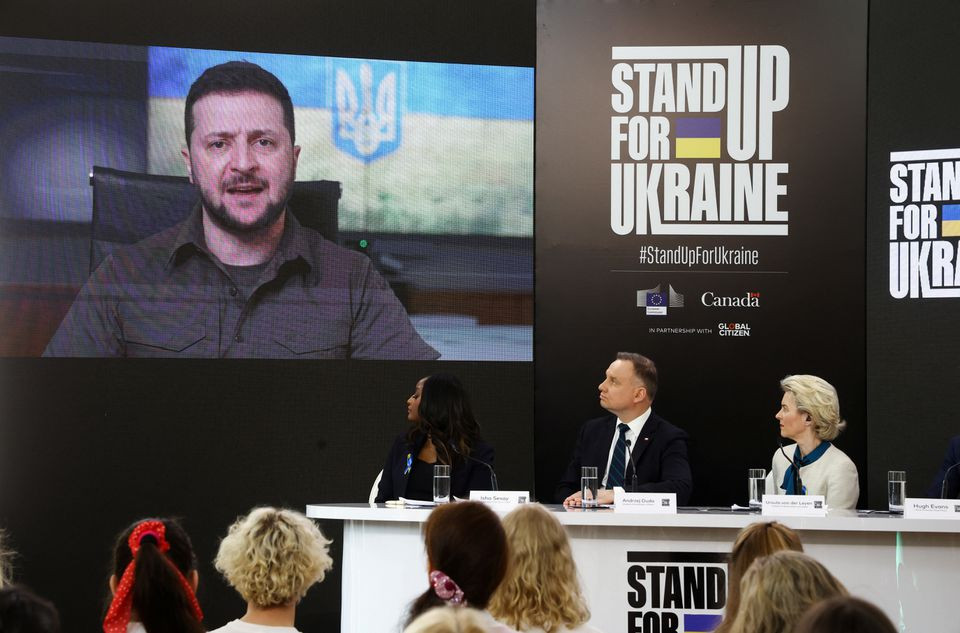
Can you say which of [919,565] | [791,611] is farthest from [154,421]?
[791,611]

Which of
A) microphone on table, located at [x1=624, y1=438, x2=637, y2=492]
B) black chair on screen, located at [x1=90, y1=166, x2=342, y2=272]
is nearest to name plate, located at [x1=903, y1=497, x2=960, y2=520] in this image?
microphone on table, located at [x1=624, y1=438, x2=637, y2=492]

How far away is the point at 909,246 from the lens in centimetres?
585

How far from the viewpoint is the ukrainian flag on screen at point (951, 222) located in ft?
19.0

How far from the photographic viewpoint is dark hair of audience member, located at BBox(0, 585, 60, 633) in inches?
67.8

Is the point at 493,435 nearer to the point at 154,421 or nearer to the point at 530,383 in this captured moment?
the point at 530,383

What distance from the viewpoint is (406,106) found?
612 cm

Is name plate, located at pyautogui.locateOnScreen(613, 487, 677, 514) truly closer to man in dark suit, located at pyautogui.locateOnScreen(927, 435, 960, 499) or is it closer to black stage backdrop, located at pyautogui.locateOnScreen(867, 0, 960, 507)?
man in dark suit, located at pyautogui.locateOnScreen(927, 435, 960, 499)

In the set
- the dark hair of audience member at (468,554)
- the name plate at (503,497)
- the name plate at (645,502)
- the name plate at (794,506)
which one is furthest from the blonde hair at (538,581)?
the name plate at (794,506)

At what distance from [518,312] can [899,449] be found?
2.15 m

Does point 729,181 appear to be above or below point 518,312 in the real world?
above

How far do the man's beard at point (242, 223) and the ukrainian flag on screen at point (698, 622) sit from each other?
3.22m

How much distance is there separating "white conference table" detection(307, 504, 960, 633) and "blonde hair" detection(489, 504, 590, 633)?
4.69 ft

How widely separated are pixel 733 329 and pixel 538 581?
3450mm

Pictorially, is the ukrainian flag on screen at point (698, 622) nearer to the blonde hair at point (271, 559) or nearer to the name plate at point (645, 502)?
the name plate at point (645, 502)
